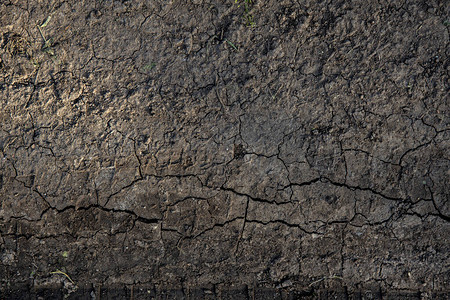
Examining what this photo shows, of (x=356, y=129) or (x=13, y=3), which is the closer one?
(x=356, y=129)

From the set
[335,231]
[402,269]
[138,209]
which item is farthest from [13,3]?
[402,269]

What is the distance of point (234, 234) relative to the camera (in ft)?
9.75

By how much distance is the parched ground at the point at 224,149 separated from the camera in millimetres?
2887

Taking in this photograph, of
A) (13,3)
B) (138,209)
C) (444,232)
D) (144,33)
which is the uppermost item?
(13,3)

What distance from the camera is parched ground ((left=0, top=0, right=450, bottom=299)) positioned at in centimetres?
289

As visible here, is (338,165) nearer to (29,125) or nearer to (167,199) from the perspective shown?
(167,199)

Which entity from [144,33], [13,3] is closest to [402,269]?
[144,33]

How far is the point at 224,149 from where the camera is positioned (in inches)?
116

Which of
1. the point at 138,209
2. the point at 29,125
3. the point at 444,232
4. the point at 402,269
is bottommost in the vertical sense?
the point at 402,269

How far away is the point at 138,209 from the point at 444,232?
236 cm

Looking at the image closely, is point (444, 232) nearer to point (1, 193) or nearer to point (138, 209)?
point (138, 209)

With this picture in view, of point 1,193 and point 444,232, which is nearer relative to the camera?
point 444,232

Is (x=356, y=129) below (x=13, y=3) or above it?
below

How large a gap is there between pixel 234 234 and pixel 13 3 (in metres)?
2.59
